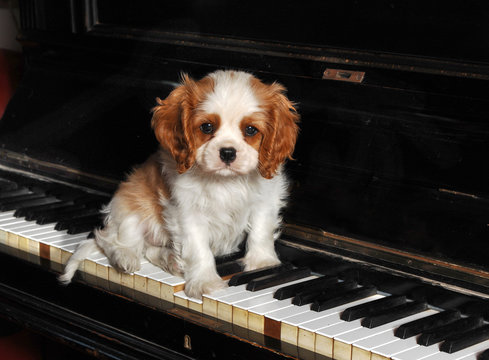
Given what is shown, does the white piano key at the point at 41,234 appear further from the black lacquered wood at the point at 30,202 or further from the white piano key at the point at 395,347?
the white piano key at the point at 395,347

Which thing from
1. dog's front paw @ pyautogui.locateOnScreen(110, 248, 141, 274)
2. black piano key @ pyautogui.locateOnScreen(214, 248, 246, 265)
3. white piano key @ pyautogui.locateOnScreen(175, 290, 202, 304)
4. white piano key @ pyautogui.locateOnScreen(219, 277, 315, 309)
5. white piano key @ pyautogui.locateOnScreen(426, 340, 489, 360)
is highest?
white piano key @ pyautogui.locateOnScreen(426, 340, 489, 360)

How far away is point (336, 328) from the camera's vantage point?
163cm

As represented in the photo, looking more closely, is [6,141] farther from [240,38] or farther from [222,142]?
[222,142]

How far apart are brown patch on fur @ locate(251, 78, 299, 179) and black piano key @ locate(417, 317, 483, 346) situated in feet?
1.92

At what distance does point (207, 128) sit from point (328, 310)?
540 mm

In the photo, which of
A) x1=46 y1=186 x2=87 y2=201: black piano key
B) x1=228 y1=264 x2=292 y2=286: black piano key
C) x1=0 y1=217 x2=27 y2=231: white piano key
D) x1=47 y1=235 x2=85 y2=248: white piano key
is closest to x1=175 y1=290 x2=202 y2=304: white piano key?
x1=228 y1=264 x2=292 y2=286: black piano key

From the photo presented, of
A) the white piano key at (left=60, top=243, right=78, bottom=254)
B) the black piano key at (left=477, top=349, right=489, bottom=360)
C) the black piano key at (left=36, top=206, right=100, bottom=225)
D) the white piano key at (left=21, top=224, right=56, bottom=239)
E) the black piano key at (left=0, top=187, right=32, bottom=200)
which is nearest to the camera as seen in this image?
A: the black piano key at (left=477, top=349, right=489, bottom=360)

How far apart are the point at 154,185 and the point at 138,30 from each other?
2.18 ft

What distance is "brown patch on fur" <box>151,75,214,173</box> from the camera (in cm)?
192

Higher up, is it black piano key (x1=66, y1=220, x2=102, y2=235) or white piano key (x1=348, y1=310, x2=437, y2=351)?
white piano key (x1=348, y1=310, x2=437, y2=351)

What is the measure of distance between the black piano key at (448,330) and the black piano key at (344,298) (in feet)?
0.77

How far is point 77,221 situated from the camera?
239 centimetres

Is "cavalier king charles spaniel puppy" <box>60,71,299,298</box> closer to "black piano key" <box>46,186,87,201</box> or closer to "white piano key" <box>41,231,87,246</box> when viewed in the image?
"white piano key" <box>41,231,87,246</box>

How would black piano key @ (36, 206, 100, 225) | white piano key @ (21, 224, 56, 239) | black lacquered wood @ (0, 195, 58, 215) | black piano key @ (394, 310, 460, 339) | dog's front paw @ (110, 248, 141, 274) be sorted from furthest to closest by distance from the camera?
1. black lacquered wood @ (0, 195, 58, 215)
2. black piano key @ (36, 206, 100, 225)
3. white piano key @ (21, 224, 56, 239)
4. dog's front paw @ (110, 248, 141, 274)
5. black piano key @ (394, 310, 460, 339)
